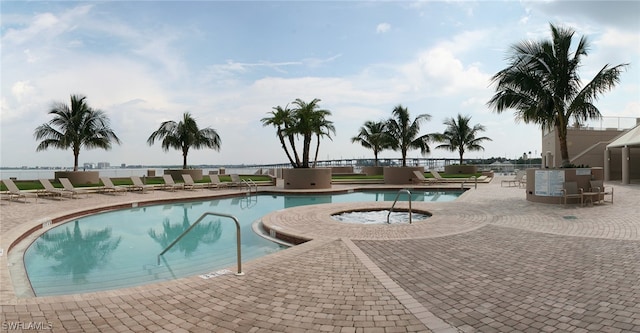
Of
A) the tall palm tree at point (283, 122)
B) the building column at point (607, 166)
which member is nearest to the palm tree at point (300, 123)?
the tall palm tree at point (283, 122)

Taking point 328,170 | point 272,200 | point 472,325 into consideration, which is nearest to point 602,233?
point 472,325

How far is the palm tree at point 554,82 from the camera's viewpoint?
41.2ft

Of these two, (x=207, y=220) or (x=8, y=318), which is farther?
(x=207, y=220)

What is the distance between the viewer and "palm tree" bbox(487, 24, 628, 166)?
12.6 meters

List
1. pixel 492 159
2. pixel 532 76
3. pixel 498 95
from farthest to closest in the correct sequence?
pixel 492 159, pixel 498 95, pixel 532 76

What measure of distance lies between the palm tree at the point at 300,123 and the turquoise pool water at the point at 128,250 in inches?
335

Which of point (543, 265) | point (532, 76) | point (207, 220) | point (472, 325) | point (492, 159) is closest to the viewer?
point (472, 325)

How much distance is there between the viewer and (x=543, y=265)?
16.6 ft

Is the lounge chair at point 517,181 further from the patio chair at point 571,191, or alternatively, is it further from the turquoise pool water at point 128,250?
the turquoise pool water at point 128,250

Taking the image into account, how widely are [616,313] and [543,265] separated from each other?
1.61m

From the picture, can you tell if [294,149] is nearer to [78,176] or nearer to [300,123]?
[300,123]

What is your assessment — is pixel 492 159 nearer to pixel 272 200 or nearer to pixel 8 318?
pixel 272 200

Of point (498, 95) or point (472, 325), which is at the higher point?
point (498, 95)

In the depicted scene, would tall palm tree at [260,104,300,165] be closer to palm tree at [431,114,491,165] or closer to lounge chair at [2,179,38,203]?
lounge chair at [2,179,38,203]
